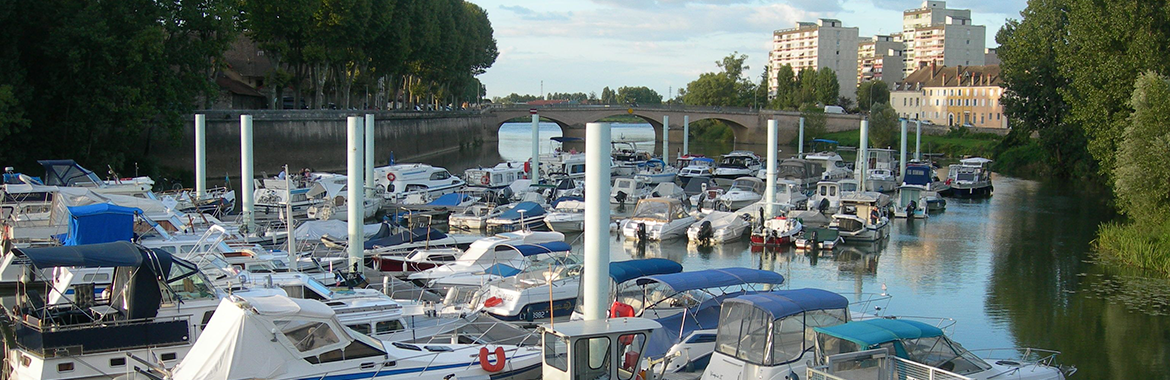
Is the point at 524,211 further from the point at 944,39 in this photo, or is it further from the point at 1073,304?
the point at 944,39

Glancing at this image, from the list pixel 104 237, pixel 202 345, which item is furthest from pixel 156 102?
pixel 202 345

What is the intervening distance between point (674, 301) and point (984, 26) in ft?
532

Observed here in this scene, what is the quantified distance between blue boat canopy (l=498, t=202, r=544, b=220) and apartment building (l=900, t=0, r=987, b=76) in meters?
129

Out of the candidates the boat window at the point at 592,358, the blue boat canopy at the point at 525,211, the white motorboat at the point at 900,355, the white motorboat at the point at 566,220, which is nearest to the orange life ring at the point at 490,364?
the boat window at the point at 592,358

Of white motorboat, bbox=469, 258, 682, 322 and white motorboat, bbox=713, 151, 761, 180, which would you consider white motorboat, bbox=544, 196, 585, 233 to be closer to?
white motorboat, bbox=469, 258, 682, 322

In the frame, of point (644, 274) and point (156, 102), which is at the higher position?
point (156, 102)

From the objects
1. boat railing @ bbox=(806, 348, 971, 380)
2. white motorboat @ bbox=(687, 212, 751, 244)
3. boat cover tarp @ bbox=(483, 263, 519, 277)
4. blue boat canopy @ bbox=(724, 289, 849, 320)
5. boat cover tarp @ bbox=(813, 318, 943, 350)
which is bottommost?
white motorboat @ bbox=(687, 212, 751, 244)

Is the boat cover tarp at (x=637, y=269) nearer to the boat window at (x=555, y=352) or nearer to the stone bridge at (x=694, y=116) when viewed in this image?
the boat window at (x=555, y=352)

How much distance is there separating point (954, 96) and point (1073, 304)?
8998 cm

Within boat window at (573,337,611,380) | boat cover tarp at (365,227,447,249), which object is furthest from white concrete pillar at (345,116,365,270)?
boat window at (573,337,611,380)

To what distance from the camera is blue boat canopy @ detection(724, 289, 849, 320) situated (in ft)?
46.0

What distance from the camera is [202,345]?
1280cm

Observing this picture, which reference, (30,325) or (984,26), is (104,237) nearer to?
(30,325)

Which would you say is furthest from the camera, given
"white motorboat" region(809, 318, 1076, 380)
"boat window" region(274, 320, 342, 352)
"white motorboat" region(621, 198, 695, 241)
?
"white motorboat" region(621, 198, 695, 241)
